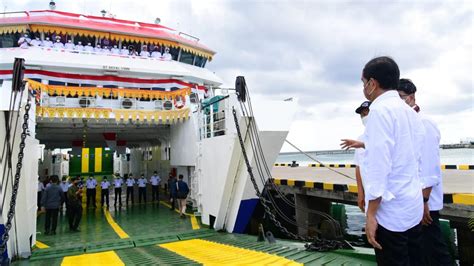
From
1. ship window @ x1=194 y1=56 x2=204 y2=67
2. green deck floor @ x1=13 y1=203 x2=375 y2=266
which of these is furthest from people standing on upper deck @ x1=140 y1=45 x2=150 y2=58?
green deck floor @ x1=13 y1=203 x2=375 y2=266

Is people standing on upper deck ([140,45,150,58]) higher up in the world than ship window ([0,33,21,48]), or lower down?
lower down

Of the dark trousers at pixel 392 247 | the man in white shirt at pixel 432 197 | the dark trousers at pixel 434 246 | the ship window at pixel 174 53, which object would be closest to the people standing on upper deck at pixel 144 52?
the ship window at pixel 174 53

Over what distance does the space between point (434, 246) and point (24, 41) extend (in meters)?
15.3

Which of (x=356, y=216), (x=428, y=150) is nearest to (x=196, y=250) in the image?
(x=428, y=150)

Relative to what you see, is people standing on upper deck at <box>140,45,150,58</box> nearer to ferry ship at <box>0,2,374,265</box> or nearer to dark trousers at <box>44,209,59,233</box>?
ferry ship at <box>0,2,374,265</box>

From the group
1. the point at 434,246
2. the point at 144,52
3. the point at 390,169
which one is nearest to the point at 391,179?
the point at 390,169

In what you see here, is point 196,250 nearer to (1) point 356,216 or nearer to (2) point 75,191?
(2) point 75,191

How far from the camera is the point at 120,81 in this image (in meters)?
13.5

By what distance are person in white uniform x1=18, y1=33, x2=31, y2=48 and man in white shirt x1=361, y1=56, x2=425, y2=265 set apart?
14941mm

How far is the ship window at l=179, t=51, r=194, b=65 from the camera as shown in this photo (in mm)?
15568

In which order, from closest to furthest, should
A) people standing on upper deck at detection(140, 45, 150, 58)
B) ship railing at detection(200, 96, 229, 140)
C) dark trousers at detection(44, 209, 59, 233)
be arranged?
1. ship railing at detection(200, 96, 229, 140)
2. dark trousers at detection(44, 209, 59, 233)
3. people standing on upper deck at detection(140, 45, 150, 58)

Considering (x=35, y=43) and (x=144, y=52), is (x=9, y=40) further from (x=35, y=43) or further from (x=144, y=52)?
(x=144, y=52)

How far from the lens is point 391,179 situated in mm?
1978

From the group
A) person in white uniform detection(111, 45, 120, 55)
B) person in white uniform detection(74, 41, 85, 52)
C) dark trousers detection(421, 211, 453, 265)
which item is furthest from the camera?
person in white uniform detection(111, 45, 120, 55)
